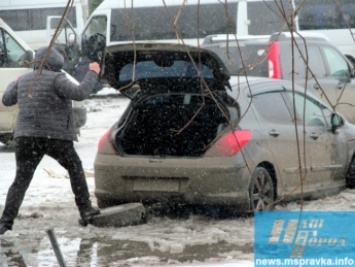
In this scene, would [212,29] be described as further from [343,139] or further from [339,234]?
[339,234]

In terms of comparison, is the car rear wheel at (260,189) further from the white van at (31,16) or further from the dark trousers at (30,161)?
the white van at (31,16)

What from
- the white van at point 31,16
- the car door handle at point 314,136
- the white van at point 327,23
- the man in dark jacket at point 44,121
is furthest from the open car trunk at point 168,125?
the white van at point 31,16

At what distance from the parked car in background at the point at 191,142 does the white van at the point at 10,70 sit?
601 centimetres

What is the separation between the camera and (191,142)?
988 centimetres

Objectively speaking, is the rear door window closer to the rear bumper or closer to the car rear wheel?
the car rear wheel

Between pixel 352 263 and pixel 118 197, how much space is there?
454cm

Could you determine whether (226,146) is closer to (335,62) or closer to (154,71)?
(154,71)

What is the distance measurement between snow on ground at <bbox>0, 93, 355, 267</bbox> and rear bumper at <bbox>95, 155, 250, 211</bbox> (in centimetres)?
28

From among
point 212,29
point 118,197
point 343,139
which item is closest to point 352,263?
point 118,197

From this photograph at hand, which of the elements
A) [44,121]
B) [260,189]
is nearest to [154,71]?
[44,121]

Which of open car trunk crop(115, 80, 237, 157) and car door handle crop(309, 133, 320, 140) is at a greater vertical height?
open car trunk crop(115, 80, 237, 157)

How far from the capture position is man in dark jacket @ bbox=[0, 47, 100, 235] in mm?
9008

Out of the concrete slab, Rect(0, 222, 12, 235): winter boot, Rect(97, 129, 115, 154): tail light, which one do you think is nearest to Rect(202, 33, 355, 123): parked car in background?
Rect(97, 129, 115, 154): tail light

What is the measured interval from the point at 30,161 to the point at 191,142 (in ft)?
5.30
